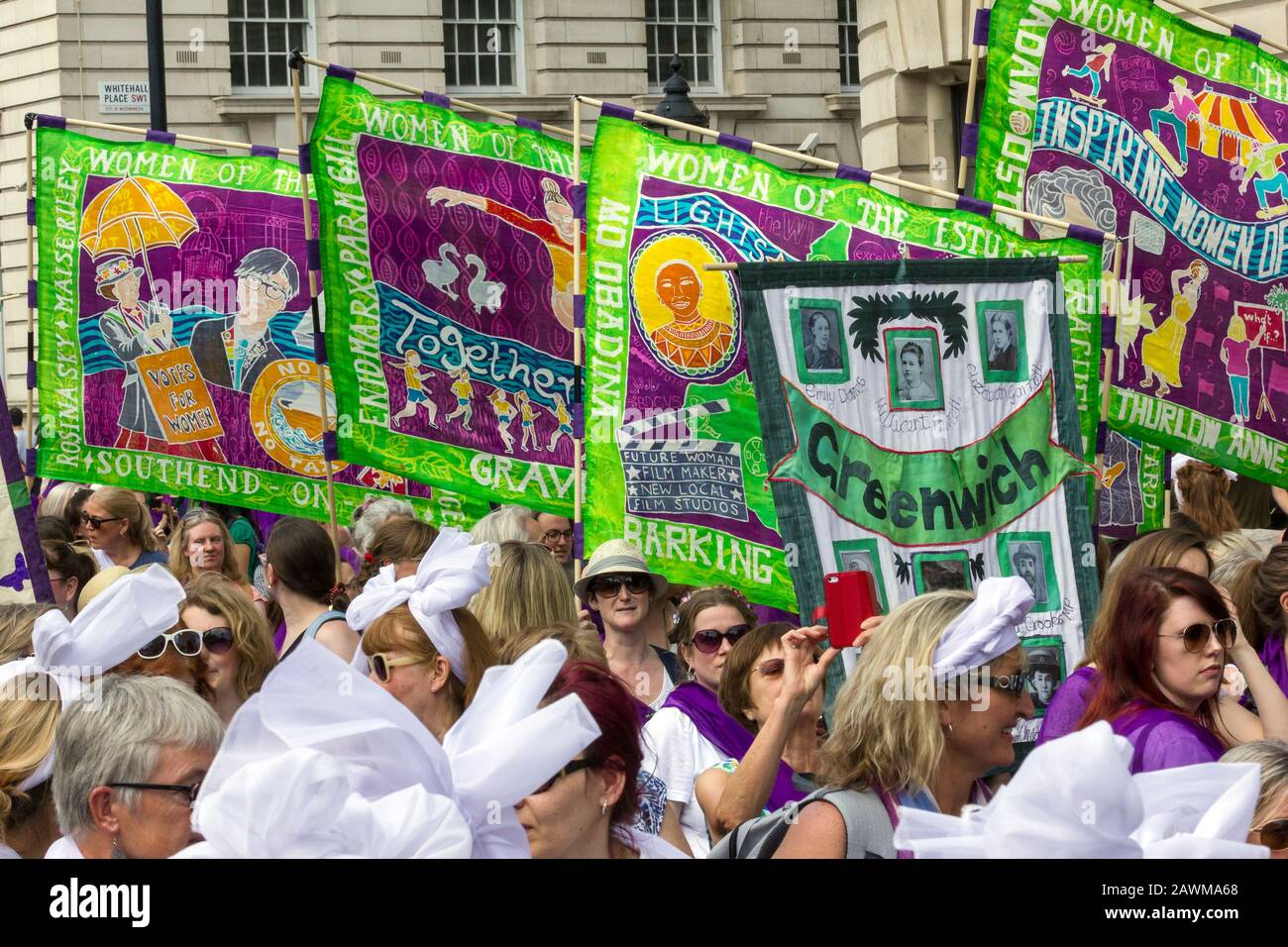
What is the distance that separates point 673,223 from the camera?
740 cm

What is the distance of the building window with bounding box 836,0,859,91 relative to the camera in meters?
31.6

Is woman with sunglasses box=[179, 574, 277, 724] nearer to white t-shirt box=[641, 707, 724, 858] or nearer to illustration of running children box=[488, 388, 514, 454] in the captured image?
white t-shirt box=[641, 707, 724, 858]

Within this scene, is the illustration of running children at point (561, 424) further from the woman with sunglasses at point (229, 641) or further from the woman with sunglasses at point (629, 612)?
the woman with sunglasses at point (229, 641)

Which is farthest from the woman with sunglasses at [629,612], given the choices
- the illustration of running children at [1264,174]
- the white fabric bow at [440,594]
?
the illustration of running children at [1264,174]

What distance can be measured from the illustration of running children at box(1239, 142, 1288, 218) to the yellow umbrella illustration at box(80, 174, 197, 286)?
561cm

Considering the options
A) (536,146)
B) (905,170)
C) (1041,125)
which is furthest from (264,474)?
(905,170)

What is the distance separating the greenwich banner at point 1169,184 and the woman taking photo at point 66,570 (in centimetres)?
372

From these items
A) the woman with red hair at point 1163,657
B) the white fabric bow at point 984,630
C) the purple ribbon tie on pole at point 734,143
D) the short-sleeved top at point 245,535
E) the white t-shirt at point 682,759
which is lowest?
the short-sleeved top at point 245,535

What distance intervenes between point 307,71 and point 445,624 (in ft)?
76.5

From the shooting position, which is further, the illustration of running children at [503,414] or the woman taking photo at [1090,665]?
the illustration of running children at [503,414]

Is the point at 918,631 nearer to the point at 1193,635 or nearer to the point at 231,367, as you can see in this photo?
the point at 1193,635

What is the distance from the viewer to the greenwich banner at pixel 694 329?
7.12m

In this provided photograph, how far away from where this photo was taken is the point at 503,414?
888 cm

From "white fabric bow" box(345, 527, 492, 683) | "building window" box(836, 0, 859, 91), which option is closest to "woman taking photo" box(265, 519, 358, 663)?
"white fabric bow" box(345, 527, 492, 683)
